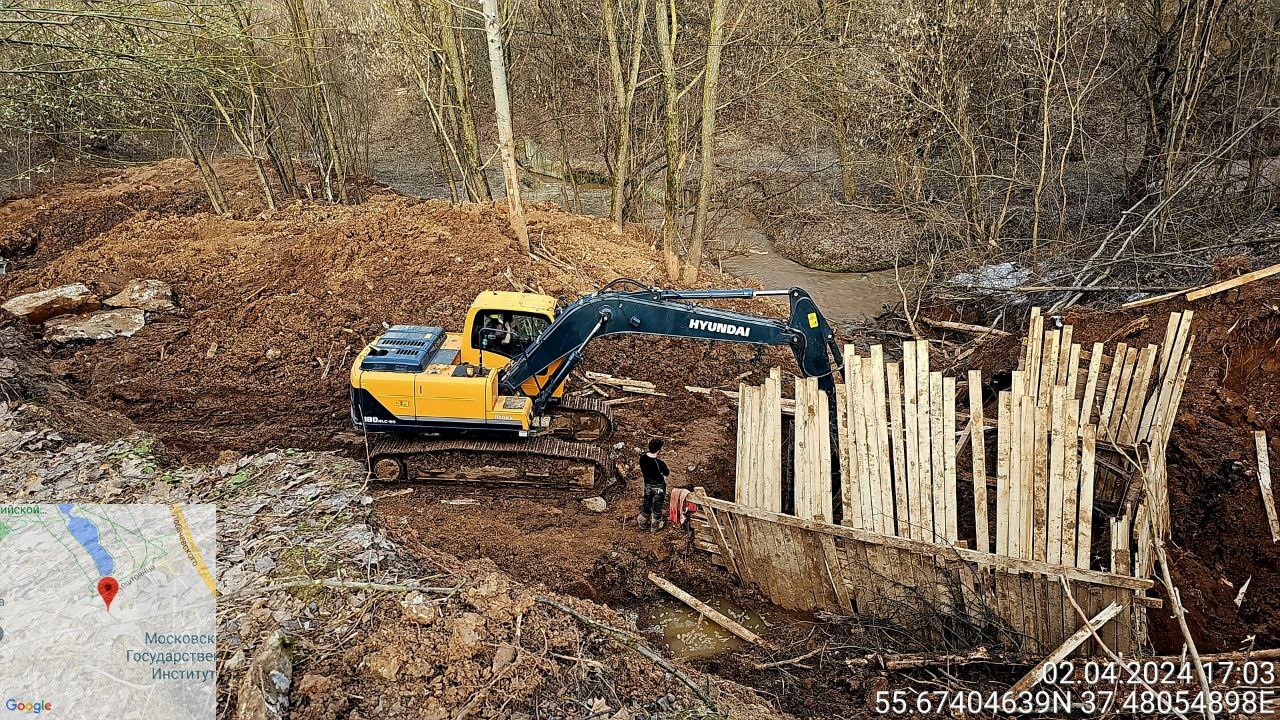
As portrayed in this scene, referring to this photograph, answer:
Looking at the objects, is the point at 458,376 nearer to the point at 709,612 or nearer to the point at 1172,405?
the point at 709,612

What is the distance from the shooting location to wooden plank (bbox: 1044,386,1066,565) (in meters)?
5.96

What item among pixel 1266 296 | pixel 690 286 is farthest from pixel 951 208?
pixel 1266 296

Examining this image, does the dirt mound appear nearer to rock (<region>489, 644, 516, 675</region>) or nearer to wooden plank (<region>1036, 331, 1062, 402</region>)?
rock (<region>489, 644, 516, 675</region>)

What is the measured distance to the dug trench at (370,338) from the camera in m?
7.61

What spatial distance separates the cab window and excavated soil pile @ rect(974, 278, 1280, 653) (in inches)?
272

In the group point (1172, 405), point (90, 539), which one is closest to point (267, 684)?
point (90, 539)

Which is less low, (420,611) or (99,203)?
(99,203)

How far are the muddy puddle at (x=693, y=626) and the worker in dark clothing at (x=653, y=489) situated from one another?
991mm

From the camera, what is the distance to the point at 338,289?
43.1 feet

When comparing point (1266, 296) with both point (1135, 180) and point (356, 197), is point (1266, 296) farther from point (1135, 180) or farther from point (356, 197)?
point (356, 197)

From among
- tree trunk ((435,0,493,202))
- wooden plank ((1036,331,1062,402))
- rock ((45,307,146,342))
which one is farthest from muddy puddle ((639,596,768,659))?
tree trunk ((435,0,493,202))

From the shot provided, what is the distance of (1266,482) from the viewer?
280 inches

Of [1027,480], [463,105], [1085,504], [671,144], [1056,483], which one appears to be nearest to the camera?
[1085,504]

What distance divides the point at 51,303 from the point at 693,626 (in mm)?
12113
